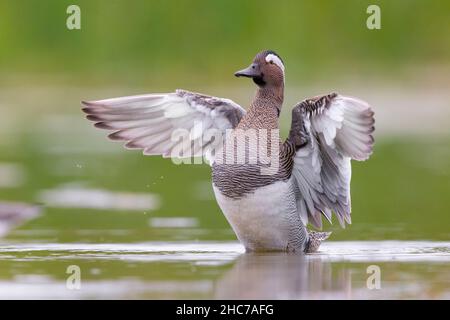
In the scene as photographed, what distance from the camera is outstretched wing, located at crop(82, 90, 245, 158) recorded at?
363 inches

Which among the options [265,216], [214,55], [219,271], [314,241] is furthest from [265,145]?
[214,55]

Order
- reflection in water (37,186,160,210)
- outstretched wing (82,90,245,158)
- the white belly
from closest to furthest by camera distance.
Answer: the white belly < outstretched wing (82,90,245,158) < reflection in water (37,186,160,210)

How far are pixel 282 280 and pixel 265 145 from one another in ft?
5.48

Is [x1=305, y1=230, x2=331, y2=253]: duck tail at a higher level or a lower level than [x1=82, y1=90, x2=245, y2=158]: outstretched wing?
lower

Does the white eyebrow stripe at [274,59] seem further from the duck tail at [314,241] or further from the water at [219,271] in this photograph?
the water at [219,271]

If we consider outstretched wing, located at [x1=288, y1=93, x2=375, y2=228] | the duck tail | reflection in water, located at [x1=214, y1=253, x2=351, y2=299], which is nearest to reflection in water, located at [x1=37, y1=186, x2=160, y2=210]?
the duck tail

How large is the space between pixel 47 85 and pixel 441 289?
1498 centimetres

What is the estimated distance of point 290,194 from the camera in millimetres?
8789

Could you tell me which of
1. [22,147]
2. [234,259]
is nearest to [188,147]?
[234,259]

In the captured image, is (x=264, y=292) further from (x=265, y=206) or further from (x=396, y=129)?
(x=396, y=129)

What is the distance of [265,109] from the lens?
909cm

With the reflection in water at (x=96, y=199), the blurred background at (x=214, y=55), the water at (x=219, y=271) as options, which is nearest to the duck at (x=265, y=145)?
the water at (x=219, y=271)

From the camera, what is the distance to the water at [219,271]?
6.82 m

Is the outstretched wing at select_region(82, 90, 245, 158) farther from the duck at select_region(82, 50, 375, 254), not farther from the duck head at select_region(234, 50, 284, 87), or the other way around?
the duck head at select_region(234, 50, 284, 87)
